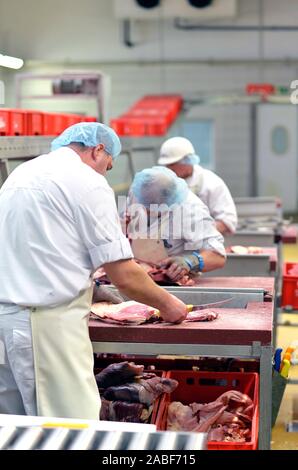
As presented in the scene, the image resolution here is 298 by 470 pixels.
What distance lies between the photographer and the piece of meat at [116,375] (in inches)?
157

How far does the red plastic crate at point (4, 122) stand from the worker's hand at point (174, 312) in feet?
5.03

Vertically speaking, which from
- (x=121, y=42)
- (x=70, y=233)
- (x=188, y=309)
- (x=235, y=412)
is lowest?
(x=235, y=412)

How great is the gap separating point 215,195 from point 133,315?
2.91m

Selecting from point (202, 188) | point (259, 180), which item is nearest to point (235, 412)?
point (202, 188)

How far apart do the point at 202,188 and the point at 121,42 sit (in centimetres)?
1056

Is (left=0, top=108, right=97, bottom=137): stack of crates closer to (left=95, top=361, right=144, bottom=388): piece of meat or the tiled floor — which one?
(left=95, top=361, right=144, bottom=388): piece of meat

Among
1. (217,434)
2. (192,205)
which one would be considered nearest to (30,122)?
(192,205)

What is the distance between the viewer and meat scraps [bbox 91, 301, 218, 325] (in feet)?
11.7

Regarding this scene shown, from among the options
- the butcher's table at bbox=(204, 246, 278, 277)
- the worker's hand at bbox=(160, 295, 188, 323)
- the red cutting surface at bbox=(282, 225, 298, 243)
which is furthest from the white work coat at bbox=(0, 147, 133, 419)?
the red cutting surface at bbox=(282, 225, 298, 243)

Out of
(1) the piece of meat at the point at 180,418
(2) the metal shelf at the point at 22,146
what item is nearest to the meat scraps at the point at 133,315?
(1) the piece of meat at the point at 180,418

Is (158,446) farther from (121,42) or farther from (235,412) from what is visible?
(121,42)

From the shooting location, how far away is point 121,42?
16.3m

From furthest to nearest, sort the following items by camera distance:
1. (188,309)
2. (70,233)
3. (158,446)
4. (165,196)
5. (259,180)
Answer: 1. (259,180)
2. (165,196)
3. (188,309)
4. (70,233)
5. (158,446)

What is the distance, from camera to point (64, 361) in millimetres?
3256
